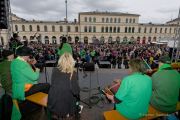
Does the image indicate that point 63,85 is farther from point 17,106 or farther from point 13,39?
point 13,39

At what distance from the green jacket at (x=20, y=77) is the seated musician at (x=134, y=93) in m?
1.75

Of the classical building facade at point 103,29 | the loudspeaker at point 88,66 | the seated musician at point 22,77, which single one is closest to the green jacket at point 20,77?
the seated musician at point 22,77

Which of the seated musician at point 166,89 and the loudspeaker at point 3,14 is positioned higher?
the loudspeaker at point 3,14

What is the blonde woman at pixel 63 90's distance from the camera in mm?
2533

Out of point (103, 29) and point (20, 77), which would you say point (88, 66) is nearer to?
point (20, 77)

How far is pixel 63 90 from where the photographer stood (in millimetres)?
2533

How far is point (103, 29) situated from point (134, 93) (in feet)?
206

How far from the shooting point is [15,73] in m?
3.08

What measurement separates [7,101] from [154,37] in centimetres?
7059

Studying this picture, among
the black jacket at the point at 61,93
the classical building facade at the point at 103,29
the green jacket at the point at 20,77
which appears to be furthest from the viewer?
the classical building facade at the point at 103,29

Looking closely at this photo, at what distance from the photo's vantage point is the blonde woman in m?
2.53

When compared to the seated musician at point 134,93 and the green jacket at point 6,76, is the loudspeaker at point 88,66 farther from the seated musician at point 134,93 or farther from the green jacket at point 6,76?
the seated musician at point 134,93

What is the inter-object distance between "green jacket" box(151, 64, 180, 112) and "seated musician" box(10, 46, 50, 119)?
2308 millimetres

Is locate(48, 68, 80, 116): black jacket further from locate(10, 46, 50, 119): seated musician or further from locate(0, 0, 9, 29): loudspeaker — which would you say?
locate(0, 0, 9, 29): loudspeaker
